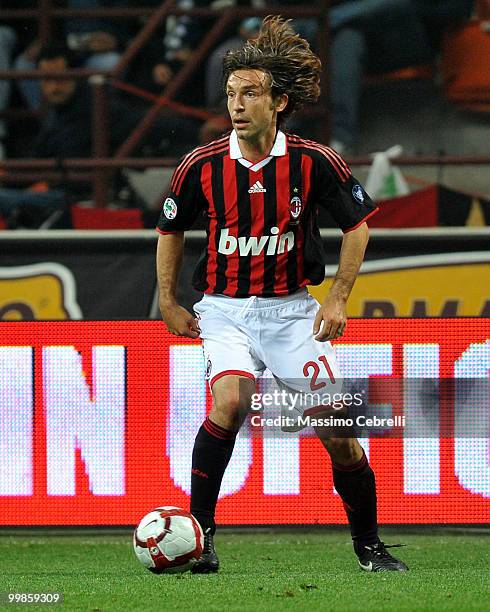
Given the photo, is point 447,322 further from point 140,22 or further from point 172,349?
point 140,22

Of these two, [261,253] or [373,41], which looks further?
[373,41]

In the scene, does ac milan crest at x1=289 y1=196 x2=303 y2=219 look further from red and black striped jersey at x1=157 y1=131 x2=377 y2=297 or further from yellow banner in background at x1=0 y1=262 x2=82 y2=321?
yellow banner in background at x1=0 y1=262 x2=82 y2=321

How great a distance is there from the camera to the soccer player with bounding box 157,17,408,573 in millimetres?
5434

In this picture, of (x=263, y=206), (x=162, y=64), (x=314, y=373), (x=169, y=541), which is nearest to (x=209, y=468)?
(x=169, y=541)

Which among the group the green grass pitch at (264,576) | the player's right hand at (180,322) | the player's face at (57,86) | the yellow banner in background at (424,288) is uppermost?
the player's face at (57,86)

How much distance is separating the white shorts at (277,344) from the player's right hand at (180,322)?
0.04 m

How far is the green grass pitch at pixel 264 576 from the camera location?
467 cm

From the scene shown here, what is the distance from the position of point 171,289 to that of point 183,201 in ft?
1.12

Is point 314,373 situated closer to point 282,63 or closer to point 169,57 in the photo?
point 282,63

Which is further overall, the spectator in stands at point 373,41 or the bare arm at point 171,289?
the spectator in stands at point 373,41

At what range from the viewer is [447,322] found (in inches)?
265

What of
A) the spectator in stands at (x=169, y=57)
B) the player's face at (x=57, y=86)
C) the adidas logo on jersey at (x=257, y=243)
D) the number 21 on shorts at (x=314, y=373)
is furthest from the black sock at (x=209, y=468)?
the spectator in stands at (x=169, y=57)

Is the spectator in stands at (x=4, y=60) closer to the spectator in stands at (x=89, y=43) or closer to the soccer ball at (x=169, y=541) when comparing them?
the spectator in stands at (x=89, y=43)

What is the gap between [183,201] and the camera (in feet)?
18.2
